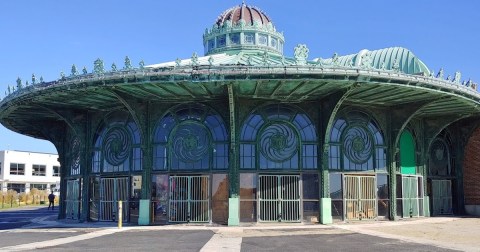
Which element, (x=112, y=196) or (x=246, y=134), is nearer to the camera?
(x=246, y=134)

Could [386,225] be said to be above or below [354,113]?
below

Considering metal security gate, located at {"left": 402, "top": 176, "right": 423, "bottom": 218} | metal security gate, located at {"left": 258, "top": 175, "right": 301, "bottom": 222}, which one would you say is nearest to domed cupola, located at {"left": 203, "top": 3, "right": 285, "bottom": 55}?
metal security gate, located at {"left": 258, "top": 175, "right": 301, "bottom": 222}

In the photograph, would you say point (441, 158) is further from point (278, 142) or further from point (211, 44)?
point (211, 44)

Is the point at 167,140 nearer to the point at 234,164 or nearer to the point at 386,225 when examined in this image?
the point at 234,164

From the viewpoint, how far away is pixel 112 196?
29.1 metres

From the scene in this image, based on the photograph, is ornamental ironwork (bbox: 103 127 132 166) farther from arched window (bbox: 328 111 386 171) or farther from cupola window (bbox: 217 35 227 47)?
arched window (bbox: 328 111 386 171)

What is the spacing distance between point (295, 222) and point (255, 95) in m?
7.23

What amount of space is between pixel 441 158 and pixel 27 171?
91.5 m

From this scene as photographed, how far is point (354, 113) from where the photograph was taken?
29.2m

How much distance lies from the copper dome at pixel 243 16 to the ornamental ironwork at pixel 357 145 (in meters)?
12.1

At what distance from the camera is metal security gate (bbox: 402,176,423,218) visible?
30859mm

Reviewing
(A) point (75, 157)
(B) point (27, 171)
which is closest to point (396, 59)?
(A) point (75, 157)

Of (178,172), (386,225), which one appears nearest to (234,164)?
(178,172)

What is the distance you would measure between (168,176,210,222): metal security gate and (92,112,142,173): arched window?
2546 millimetres
